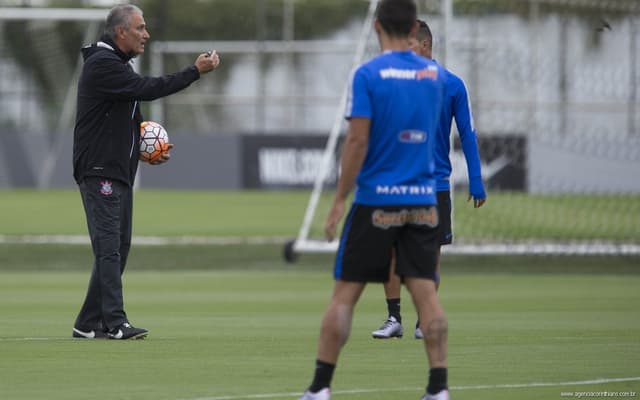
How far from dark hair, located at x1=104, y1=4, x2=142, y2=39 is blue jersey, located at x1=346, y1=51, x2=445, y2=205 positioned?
12.3ft

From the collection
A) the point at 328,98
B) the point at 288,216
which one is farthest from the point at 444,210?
the point at 328,98

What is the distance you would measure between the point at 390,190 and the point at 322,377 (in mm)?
1097

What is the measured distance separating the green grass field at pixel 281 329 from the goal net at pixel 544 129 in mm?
908

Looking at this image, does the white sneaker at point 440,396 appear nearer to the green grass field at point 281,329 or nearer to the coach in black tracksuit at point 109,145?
the green grass field at point 281,329

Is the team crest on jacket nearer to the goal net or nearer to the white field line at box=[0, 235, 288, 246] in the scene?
the goal net

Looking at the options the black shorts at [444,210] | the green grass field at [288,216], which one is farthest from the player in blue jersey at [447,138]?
the green grass field at [288,216]

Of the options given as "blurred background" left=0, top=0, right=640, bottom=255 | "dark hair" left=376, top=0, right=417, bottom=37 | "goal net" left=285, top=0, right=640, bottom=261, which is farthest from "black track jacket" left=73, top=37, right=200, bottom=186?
"blurred background" left=0, top=0, right=640, bottom=255

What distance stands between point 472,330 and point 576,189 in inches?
728

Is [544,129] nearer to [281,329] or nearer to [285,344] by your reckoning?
[281,329]

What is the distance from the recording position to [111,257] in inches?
448

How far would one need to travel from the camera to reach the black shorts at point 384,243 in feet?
26.4

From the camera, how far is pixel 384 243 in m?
8.07

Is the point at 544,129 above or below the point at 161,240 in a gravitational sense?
above

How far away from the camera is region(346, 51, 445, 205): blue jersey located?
8047 millimetres
